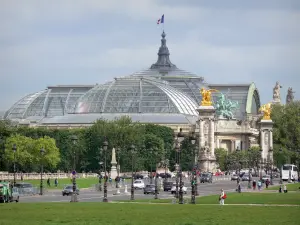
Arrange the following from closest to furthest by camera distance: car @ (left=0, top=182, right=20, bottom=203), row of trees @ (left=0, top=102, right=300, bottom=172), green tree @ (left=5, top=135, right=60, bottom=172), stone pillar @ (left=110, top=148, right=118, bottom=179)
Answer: car @ (left=0, top=182, right=20, bottom=203), green tree @ (left=5, top=135, right=60, bottom=172), stone pillar @ (left=110, top=148, right=118, bottom=179), row of trees @ (left=0, top=102, right=300, bottom=172)

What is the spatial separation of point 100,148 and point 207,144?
132 feet

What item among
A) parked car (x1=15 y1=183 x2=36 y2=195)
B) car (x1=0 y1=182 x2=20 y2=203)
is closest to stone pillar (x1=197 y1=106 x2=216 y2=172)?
parked car (x1=15 y1=183 x2=36 y2=195)

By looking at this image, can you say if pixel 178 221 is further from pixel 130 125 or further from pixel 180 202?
pixel 130 125

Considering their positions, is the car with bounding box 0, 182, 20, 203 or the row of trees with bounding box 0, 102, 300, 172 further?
the row of trees with bounding box 0, 102, 300, 172

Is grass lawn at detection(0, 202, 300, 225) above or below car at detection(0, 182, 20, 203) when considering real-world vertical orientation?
below

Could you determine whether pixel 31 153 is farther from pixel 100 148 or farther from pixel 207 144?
pixel 207 144

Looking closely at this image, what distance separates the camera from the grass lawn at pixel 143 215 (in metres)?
46.2

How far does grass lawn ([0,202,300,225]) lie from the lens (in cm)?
4622

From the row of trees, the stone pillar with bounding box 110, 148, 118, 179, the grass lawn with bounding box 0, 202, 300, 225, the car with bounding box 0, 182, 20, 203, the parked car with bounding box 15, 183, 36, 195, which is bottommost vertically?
the grass lawn with bounding box 0, 202, 300, 225

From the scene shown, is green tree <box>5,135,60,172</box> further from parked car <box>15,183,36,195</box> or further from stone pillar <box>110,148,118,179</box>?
parked car <box>15,183,36,195</box>

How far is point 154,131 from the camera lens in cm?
17975

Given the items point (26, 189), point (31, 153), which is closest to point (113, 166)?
point (31, 153)

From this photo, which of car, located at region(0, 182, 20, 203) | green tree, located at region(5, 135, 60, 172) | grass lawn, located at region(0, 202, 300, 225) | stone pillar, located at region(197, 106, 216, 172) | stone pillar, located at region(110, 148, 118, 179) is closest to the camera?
grass lawn, located at region(0, 202, 300, 225)

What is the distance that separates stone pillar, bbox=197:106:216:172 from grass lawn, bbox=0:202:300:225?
379ft
